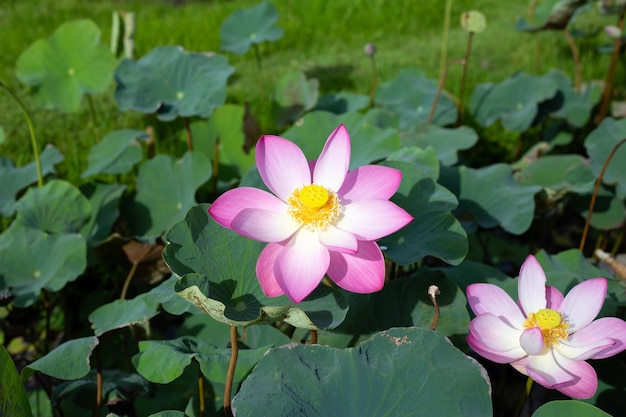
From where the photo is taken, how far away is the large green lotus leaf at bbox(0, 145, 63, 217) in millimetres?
1509

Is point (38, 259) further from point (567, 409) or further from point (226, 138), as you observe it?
point (567, 409)

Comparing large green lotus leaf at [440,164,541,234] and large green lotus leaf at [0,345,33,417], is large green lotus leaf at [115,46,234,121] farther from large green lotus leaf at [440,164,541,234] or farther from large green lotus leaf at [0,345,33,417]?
large green lotus leaf at [0,345,33,417]

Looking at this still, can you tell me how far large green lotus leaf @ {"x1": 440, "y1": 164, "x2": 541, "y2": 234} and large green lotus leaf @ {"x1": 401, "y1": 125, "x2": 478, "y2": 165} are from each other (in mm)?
168

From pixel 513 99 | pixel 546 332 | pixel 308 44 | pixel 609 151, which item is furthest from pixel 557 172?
pixel 308 44

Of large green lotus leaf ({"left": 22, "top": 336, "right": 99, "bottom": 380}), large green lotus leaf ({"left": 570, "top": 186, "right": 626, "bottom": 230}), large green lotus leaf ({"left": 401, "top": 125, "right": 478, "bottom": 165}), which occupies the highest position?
large green lotus leaf ({"left": 22, "top": 336, "right": 99, "bottom": 380})

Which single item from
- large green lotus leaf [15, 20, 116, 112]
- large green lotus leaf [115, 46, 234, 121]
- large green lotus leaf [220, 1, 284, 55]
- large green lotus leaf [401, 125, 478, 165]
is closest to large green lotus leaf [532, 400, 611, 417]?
large green lotus leaf [401, 125, 478, 165]

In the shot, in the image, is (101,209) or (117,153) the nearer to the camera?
(101,209)

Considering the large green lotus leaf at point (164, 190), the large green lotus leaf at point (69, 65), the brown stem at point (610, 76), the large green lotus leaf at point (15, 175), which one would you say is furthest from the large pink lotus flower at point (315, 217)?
the brown stem at point (610, 76)

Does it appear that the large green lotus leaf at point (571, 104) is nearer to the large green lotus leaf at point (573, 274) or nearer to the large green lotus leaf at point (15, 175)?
the large green lotus leaf at point (573, 274)

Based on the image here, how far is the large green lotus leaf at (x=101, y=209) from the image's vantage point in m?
1.43

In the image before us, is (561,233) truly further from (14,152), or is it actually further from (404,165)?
(14,152)

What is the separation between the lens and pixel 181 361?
32.5 inches

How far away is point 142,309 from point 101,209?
1.88ft

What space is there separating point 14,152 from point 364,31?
164cm
